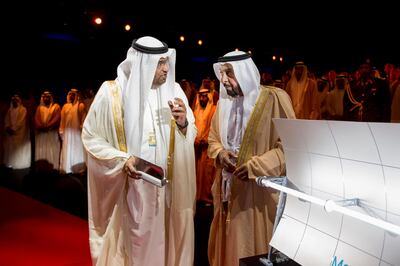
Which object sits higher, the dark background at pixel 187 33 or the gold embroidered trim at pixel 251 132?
the dark background at pixel 187 33

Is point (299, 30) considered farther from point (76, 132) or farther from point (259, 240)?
point (259, 240)

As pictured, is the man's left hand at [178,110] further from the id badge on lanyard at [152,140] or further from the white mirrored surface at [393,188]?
the white mirrored surface at [393,188]

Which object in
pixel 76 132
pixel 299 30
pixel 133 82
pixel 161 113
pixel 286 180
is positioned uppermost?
pixel 299 30

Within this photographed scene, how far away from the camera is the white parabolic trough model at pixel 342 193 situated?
98 centimetres

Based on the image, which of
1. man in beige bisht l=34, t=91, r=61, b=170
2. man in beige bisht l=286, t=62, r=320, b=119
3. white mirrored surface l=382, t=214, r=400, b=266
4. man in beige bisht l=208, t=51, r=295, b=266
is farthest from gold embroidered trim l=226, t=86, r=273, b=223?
man in beige bisht l=34, t=91, r=61, b=170

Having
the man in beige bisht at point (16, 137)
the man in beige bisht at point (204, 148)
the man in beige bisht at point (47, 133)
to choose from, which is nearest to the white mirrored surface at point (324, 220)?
the man in beige bisht at point (204, 148)

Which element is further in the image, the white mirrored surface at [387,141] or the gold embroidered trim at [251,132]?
the gold embroidered trim at [251,132]

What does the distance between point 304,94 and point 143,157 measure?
494 centimetres

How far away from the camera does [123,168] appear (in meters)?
2.21

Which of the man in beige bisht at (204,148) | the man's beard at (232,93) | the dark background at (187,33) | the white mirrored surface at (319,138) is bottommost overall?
the man in beige bisht at (204,148)

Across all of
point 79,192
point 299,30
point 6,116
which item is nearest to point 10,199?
point 79,192

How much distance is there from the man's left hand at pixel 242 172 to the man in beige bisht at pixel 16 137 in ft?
27.2

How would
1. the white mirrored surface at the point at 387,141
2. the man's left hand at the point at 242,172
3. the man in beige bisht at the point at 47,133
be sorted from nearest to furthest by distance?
the white mirrored surface at the point at 387,141, the man's left hand at the point at 242,172, the man in beige bisht at the point at 47,133

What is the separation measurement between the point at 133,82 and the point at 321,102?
524 cm
